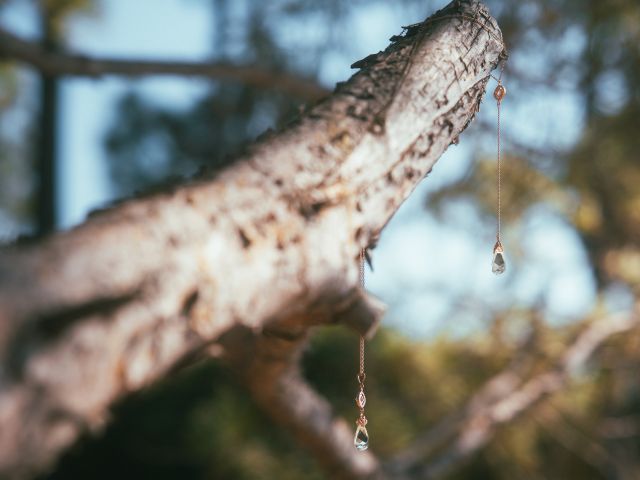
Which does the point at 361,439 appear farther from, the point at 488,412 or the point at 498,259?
the point at 488,412

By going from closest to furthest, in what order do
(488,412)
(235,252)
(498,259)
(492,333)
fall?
1. (235,252)
2. (498,259)
3. (488,412)
4. (492,333)

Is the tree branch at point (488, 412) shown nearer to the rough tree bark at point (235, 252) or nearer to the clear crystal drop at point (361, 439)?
the clear crystal drop at point (361, 439)

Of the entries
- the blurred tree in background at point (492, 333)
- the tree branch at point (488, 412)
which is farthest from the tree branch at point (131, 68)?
the tree branch at point (488, 412)

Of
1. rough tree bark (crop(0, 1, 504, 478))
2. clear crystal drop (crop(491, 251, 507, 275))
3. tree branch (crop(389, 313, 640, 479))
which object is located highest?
tree branch (crop(389, 313, 640, 479))

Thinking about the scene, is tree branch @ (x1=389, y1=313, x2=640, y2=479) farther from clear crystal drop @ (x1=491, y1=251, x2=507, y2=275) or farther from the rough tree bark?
the rough tree bark

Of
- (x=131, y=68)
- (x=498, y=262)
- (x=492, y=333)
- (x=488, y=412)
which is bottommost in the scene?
(x=498, y=262)

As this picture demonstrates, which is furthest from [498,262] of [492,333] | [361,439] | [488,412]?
[492,333]

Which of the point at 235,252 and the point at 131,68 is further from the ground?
the point at 131,68

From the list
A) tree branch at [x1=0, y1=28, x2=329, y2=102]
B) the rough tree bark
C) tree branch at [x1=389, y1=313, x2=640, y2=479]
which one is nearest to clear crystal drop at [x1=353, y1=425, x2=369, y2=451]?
the rough tree bark
